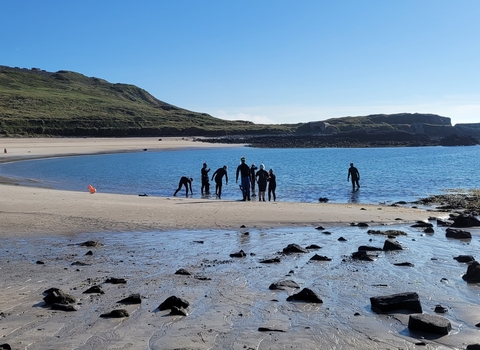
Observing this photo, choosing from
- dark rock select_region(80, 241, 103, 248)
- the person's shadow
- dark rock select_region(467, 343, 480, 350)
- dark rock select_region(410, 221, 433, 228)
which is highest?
dark rock select_region(467, 343, 480, 350)

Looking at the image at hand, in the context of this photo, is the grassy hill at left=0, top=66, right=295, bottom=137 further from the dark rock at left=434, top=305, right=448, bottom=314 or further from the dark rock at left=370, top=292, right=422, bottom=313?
the dark rock at left=434, top=305, right=448, bottom=314

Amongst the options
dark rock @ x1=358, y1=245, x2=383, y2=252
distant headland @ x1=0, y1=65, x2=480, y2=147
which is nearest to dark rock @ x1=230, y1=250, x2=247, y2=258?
dark rock @ x1=358, y1=245, x2=383, y2=252

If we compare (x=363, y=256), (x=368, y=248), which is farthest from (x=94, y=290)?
(x=368, y=248)

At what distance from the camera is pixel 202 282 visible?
9.38 metres

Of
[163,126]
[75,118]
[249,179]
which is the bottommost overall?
[249,179]

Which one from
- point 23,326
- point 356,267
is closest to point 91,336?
point 23,326

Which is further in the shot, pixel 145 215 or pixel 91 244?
pixel 145 215

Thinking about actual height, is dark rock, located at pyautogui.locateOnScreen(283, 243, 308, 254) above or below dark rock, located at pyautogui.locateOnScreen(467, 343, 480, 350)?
below

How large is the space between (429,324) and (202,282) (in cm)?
394

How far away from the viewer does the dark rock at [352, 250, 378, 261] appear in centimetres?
1142

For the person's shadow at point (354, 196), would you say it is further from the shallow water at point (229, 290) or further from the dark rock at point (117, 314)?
the dark rock at point (117, 314)

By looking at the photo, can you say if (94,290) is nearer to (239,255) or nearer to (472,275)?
(239,255)

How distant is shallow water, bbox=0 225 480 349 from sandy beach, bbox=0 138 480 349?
0.02m

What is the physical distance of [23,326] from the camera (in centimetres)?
686
